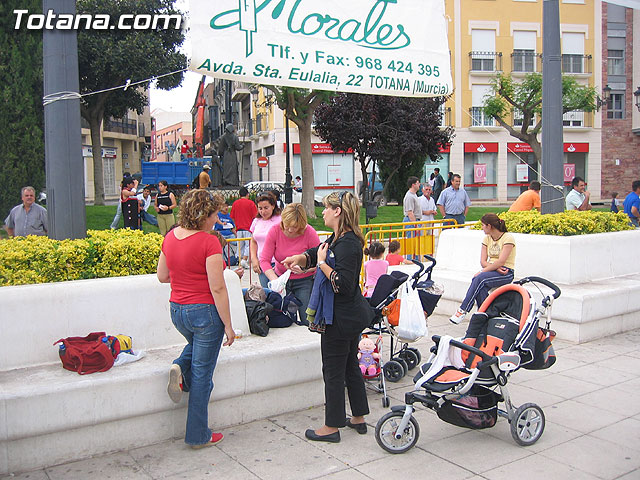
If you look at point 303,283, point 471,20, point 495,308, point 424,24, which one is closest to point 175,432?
point 303,283

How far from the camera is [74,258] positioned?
17.2 feet

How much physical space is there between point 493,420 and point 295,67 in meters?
3.58

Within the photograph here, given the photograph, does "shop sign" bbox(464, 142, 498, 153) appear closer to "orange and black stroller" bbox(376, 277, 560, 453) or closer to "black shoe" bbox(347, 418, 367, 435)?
"orange and black stroller" bbox(376, 277, 560, 453)

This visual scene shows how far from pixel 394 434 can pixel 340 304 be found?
3.28 feet

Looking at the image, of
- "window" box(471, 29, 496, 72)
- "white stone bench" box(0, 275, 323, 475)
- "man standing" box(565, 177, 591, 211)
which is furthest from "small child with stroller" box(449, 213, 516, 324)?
"window" box(471, 29, 496, 72)

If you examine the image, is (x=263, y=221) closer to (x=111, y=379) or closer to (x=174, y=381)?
(x=174, y=381)

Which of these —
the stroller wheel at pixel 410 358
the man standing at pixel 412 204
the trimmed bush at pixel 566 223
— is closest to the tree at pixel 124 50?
the man standing at pixel 412 204

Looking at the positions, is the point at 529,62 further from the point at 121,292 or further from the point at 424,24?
the point at 121,292

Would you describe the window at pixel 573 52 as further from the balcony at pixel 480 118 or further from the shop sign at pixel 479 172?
the shop sign at pixel 479 172

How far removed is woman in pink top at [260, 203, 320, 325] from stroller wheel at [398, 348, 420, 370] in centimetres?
115

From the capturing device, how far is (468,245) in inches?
374

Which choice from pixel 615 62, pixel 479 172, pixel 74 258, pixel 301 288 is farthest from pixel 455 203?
pixel 615 62

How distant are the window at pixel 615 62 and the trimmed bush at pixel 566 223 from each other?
3615 centimetres

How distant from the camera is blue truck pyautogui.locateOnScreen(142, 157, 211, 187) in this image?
142 ft
